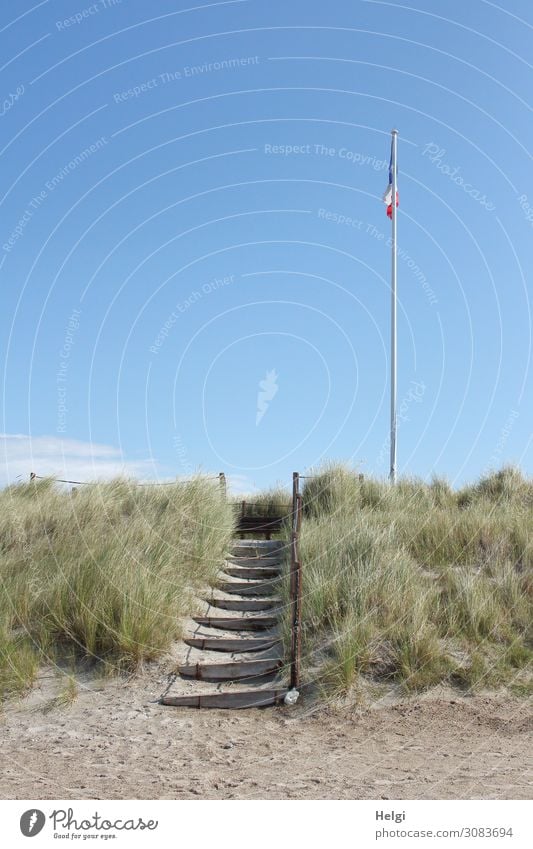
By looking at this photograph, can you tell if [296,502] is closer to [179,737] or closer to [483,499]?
[179,737]

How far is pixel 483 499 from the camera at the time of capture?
1819cm

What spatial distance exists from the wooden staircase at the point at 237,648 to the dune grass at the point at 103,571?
0.46 meters

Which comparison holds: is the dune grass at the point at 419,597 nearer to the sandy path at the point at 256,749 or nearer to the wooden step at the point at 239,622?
the sandy path at the point at 256,749

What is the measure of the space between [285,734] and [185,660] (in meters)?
2.40

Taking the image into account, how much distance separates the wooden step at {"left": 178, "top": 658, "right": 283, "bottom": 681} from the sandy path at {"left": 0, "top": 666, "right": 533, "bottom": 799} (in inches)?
16.8

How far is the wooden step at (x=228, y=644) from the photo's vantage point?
11477 millimetres

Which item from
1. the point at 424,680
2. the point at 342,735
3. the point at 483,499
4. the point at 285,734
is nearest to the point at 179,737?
the point at 285,734

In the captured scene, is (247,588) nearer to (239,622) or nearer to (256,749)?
(239,622)

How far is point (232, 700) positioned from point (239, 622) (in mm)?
2336

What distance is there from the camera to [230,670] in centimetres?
1066

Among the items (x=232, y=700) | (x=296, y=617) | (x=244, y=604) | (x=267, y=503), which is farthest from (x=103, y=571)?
(x=267, y=503)

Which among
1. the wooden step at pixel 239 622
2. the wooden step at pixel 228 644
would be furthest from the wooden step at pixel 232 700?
the wooden step at pixel 239 622

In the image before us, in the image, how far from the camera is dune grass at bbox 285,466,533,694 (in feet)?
34.2

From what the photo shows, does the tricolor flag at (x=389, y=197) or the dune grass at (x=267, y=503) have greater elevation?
the tricolor flag at (x=389, y=197)
